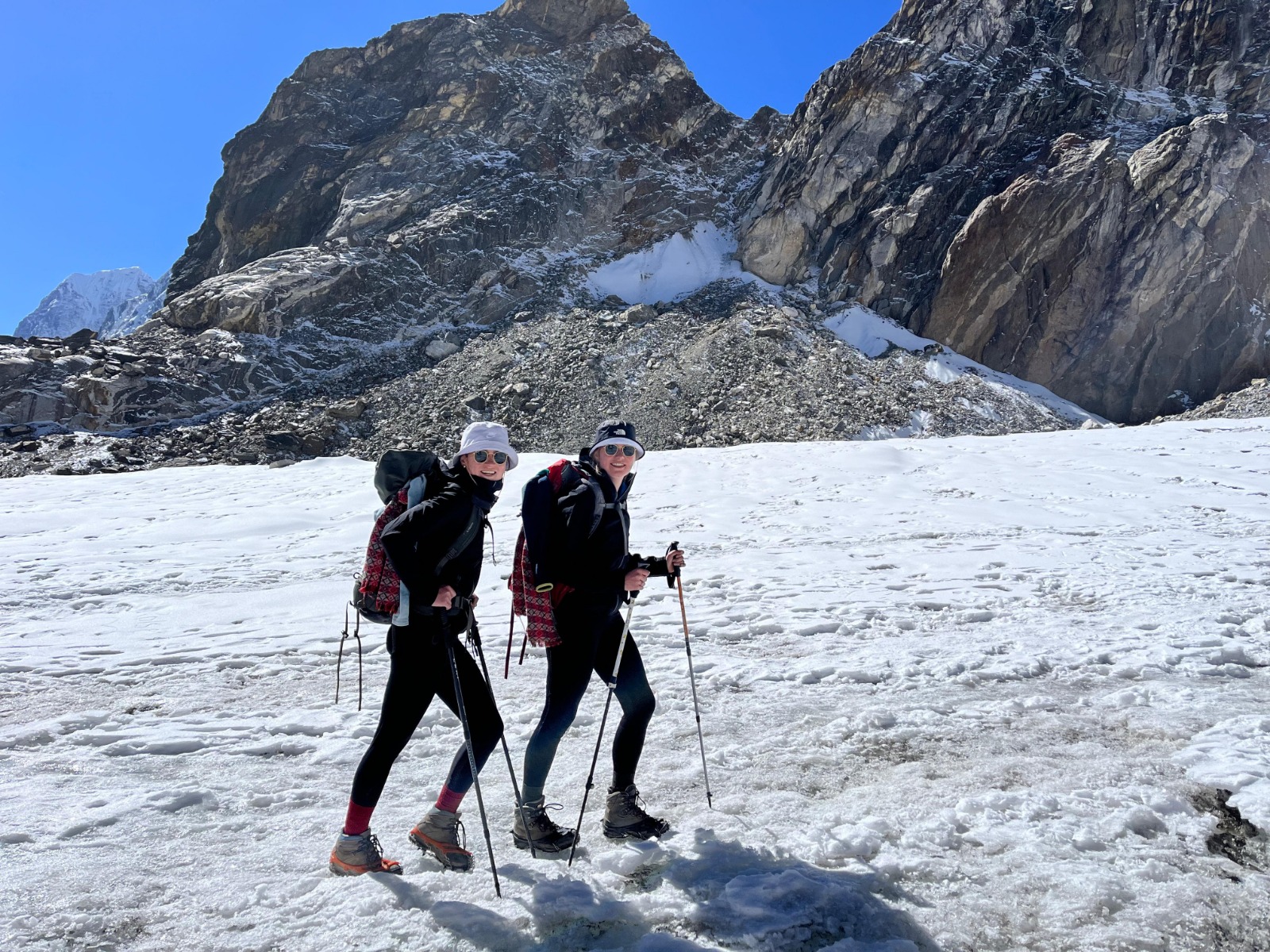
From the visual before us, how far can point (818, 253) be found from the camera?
5500cm

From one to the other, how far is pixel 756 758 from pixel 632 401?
33814 millimetres

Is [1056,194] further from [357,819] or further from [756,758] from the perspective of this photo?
[357,819]

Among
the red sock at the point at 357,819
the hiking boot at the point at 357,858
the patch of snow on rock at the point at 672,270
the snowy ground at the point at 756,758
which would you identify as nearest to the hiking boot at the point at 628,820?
the snowy ground at the point at 756,758

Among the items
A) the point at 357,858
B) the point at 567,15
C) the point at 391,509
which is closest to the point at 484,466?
the point at 391,509

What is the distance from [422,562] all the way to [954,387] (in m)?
41.4

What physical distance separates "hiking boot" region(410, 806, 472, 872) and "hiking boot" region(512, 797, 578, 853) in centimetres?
27

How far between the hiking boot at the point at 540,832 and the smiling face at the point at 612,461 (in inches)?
64.6

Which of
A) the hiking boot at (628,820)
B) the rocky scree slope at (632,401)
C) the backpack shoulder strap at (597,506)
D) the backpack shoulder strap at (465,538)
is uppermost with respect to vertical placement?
the rocky scree slope at (632,401)

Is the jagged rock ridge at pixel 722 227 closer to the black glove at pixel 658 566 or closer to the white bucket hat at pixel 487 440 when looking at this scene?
the white bucket hat at pixel 487 440

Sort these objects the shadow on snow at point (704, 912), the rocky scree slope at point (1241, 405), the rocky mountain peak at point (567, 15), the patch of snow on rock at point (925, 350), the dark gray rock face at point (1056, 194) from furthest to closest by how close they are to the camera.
A: the rocky mountain peak at point (567, 15)
the dark gray rock face at point (1056, 194)
the patch of snow on rock at point (925, 350)
the rocky scree slope at point (1241, 405)
the shadow on snow at point (704, 912)

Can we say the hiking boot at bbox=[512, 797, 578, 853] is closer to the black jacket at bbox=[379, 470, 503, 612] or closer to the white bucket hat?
the black jacket at bbox=[379, 470, 503, 612]

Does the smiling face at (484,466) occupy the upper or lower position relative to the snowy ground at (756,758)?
upper

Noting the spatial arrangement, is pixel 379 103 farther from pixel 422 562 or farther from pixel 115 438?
pixel 422 562

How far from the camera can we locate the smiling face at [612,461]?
3.44m
